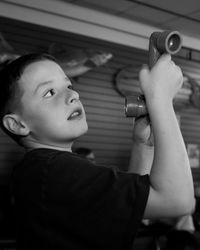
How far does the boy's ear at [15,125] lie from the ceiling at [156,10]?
3769mm

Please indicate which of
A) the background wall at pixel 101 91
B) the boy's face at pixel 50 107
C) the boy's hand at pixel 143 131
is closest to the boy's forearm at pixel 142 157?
the boy's hand at pixel 143 131

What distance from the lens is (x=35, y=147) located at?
1.30 m

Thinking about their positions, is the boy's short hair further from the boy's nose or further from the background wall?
the background wall

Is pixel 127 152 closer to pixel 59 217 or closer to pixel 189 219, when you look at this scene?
pixel 189 219

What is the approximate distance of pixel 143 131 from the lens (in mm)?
1238

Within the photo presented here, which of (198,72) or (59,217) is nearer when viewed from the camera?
(59,217)

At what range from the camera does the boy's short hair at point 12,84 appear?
1290 mm

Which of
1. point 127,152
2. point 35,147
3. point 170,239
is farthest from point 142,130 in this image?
point 127,152

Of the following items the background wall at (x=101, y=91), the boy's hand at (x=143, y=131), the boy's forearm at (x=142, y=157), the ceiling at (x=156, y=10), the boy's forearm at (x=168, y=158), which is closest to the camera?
the boy's forearm at (x=168, y=158)

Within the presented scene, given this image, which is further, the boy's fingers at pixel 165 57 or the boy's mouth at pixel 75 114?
the boy's mouth at pixel 75 114

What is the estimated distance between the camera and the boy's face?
4.01 feet

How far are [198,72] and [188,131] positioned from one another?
3.49 ft

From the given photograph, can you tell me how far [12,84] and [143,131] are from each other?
47 cm

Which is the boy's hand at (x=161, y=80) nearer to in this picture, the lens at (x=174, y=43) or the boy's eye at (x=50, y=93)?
the lens at (x=174, y=43)
